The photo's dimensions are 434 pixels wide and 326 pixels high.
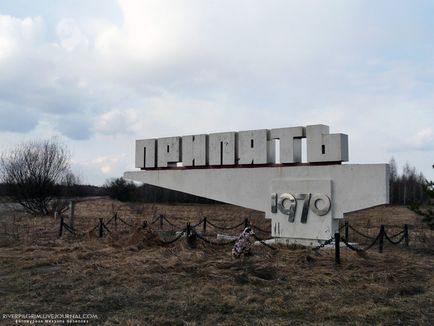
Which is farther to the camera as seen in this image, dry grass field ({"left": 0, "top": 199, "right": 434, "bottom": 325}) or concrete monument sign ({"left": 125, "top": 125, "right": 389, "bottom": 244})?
concrete monument sign ({"left": 125, "top": 125, "right": 389, "bottom": 244})

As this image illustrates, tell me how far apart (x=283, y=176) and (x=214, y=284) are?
225 inches

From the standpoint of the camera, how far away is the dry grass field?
660 cm

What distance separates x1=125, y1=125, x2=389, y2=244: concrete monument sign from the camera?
40.8 feet

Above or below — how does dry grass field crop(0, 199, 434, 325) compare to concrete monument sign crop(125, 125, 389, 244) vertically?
below

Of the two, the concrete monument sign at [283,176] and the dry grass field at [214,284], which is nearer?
the dry grass field at [214,284]

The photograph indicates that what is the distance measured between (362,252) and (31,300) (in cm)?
765

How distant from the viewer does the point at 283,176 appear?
13.5 metres

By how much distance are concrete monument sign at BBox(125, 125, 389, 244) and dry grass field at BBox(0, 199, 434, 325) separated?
1.07 m

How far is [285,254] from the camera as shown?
1138cm

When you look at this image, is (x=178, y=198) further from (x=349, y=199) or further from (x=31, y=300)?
(x=31, y=300)

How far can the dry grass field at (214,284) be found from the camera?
21.7 ft

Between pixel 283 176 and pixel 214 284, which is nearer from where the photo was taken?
pixel 214 284

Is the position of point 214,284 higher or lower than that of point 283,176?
lower

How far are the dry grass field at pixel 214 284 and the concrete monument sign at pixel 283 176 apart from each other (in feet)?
3.51
